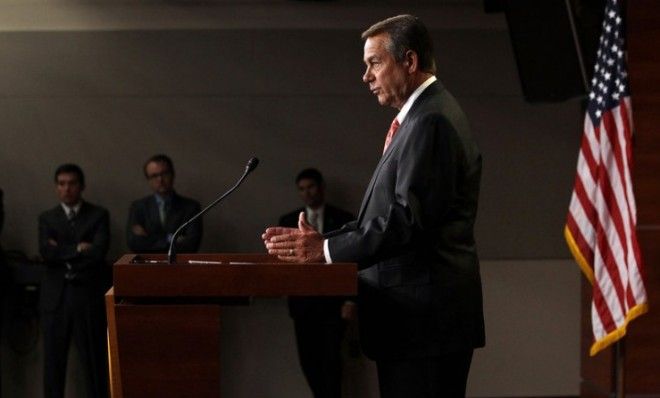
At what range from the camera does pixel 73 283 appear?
7184mm

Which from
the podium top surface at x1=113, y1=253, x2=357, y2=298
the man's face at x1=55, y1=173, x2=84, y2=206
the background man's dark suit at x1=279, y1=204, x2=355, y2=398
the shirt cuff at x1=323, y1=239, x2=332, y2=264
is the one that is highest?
the man's face at x1=55, y1=173, x2=84, y2=206

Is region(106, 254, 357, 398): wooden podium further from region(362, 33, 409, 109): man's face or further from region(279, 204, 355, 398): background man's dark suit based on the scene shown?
region(279, 204, 355, 398): background man's dark suit

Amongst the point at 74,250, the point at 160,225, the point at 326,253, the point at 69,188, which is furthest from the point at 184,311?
the point at 69,188

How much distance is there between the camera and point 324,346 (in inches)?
288

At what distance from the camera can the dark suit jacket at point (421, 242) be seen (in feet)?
8.80

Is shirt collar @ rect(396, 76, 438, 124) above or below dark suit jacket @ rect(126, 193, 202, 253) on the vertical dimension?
above

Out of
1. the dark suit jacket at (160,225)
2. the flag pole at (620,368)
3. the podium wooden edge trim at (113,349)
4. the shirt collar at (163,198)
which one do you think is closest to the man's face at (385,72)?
the podium wooden edge trim at (113,349)

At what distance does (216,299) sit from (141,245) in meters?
4.73

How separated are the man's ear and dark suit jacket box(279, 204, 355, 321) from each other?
4238mm

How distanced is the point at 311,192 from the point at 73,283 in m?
1.64

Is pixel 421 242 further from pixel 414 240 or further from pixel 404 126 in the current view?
pixel 404 126

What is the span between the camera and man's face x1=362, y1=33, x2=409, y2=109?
283 centimetres

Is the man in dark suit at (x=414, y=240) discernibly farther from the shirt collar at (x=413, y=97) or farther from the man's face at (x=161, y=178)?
the man's face at (x=161, y=178)

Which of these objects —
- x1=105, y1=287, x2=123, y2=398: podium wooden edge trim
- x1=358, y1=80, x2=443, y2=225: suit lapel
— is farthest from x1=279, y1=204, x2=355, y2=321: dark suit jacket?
x1=105, y1=287, x2=123, y2=398: podium wooden edge trim
